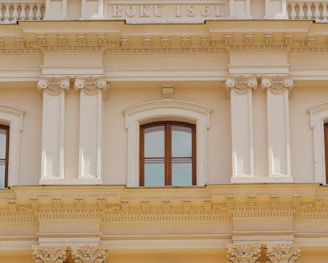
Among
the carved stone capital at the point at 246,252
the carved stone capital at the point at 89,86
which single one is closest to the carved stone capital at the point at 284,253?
the carved stone capital at the point at 246,252

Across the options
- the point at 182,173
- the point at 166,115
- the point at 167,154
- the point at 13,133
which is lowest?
the point at 182,173

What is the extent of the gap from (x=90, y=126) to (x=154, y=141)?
1.60 meters

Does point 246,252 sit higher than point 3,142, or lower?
lower

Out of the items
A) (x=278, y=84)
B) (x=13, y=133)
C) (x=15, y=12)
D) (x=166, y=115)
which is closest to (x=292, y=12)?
(x=278, y=84)

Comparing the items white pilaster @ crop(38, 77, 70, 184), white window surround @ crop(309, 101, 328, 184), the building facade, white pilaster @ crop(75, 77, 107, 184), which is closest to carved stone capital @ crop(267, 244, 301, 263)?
the building facade

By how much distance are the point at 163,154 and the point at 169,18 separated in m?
3.17

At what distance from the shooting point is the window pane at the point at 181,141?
25734 mm

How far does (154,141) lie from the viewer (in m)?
25.9

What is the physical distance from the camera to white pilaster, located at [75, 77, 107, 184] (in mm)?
24922

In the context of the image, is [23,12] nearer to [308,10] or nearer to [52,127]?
[52,127]

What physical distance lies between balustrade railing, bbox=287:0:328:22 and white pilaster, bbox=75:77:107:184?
15.4ft

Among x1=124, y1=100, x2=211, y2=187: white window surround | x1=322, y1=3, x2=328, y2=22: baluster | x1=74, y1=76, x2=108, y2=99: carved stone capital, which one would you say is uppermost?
x1=322, y1=3, x2=328, y2=22: baluster

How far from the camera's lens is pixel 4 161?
25.7 meters

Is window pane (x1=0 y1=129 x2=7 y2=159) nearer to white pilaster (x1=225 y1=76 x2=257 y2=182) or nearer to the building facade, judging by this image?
the building facade
